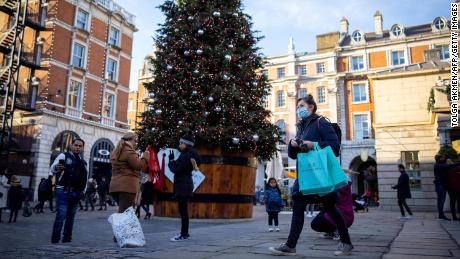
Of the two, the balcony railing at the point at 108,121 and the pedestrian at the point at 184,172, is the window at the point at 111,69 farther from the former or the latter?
the pedestrian at the point at 184,172

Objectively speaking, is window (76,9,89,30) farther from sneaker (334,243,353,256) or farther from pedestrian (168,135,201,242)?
sneaker (334,243,353,256)

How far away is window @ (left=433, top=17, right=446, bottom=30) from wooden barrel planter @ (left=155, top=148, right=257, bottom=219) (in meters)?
36.2

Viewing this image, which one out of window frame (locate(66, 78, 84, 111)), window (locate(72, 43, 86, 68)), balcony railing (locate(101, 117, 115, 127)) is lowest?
balcony railing (locate(101, 117, 115, 127))

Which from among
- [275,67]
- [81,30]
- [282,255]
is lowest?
[282,255]

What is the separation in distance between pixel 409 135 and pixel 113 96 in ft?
78.0

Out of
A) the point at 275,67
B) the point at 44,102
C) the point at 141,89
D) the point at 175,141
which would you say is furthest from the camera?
the point at 141,89

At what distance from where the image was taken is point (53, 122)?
25703 millimetres

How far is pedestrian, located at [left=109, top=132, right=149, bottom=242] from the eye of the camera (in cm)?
562

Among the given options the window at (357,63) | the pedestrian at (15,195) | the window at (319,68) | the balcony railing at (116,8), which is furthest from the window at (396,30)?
the pedestrian at (15,195)

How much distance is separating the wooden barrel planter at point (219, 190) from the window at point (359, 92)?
3167 cm

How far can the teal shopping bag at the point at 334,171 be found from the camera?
416 cm

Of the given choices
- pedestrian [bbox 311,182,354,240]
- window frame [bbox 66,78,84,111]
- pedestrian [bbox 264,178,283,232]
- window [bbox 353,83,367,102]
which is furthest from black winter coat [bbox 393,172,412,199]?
window [bbox 353,83,367,102]

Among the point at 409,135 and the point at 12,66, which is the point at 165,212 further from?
the point at 12,66

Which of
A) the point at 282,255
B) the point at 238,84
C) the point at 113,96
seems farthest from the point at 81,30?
the point at 282,255
